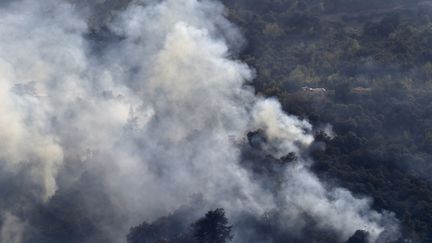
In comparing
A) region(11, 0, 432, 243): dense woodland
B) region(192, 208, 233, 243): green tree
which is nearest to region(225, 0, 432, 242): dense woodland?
region(11, 0, 432, 243): dense woodland

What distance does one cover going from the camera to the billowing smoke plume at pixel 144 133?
177 ft

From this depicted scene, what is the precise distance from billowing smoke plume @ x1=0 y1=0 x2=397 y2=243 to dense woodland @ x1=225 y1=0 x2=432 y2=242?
2697 millimetres

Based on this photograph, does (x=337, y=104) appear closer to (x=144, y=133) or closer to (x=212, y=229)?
(x=144, y=133)

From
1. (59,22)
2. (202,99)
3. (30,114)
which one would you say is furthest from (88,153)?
(59,22)

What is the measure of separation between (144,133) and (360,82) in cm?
2607

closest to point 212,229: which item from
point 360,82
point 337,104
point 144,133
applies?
point 144,133

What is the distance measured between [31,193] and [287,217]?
21.2 metres

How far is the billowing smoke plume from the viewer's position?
54009 millimetres

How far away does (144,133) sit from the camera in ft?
209

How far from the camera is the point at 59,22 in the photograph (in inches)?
3270

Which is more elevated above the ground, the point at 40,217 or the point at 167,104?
the point at 167,104

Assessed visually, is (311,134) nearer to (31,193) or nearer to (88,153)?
(88,153)

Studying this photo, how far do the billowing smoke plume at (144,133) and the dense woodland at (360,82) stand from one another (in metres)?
2.70

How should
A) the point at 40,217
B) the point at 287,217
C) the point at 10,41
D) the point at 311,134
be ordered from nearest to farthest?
1. the point at 287,217
2. the point at 40,217
3. the point at 311,134
4. the point at 10,41
